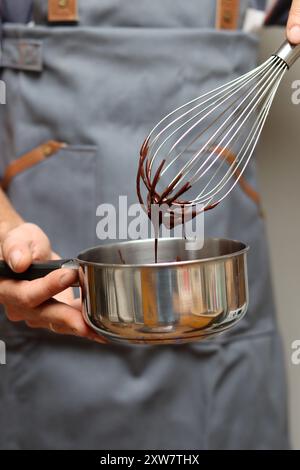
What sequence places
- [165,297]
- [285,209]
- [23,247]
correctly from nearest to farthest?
1. [165,297]
2. [23,247]
3. [285,209]

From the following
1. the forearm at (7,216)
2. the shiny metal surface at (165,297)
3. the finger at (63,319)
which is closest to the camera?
the shiny metal surface at (165,297)

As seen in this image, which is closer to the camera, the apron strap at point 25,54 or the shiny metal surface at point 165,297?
the shiny metal surface at point 165,297

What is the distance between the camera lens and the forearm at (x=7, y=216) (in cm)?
64

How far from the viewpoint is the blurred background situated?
842 mm

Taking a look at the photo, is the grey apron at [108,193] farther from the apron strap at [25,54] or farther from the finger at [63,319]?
the finger at [63,319]

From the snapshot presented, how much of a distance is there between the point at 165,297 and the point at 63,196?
0.31m

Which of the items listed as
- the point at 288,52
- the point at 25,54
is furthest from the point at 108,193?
the point at 288,52

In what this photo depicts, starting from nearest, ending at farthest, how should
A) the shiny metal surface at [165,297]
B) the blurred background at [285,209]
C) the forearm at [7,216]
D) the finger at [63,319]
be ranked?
the shiny metal surface at [165,297] → the finger at [63,319] → the forearm at [7,216] → the blurred background at [285,209]

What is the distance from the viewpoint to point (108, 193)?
0.69 m

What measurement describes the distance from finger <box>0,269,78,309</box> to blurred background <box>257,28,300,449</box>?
1.41 ft

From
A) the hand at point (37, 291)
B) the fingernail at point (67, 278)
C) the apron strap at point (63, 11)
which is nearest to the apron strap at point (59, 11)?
the apron strap at point (63, 11)

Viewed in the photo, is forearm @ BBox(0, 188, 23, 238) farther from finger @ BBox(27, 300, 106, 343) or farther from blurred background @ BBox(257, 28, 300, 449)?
blurred background @ BBox(257, 28, 300, 449)

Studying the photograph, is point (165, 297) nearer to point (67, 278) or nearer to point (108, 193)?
point (67, 278)

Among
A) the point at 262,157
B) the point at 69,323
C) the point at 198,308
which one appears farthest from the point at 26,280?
the point at 262,157
